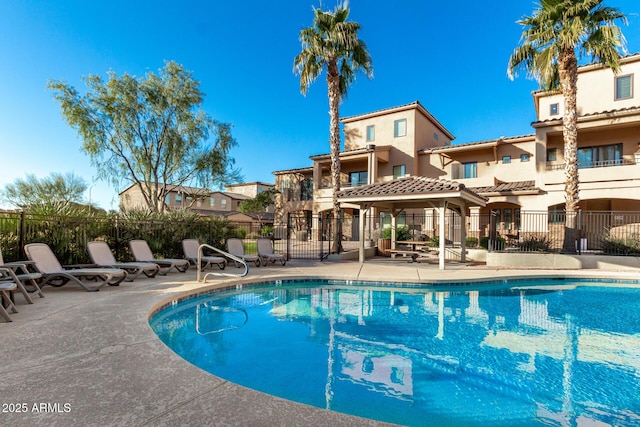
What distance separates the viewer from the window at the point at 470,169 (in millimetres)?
23156

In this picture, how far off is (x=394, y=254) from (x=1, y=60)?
2052 centimetres

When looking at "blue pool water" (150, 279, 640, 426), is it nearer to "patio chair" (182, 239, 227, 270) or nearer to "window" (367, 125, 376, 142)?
"patio chair" (182, 239, 227, 270)

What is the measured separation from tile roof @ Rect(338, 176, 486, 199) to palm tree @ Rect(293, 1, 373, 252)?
282 centimetres

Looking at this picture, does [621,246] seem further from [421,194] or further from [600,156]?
[421,194]

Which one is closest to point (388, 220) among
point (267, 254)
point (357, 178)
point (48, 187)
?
point (357, 178)

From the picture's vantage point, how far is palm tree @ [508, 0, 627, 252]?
13266 mm

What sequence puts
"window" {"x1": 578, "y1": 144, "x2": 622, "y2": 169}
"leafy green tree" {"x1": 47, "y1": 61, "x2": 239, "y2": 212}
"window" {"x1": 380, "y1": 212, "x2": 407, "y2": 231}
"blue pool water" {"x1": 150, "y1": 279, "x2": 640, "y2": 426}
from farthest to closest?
"window" {"x1": 380, "y1": 212, "x2": 407, "y2": 231}
"leafy green tree" {"x1": 47, "y1": 61, "x2": 239, "y2": 212}
"window" {"x1": 578, "y1": 144, "x2": 622, "y2": 169}
"blue pool water" {"x1": 150, "y1": 279, "x2": 640, "y2": 426}

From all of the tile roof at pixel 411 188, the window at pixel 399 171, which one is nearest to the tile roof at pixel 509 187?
the window at pixel 399 171

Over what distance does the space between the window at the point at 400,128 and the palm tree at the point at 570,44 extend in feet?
34.8

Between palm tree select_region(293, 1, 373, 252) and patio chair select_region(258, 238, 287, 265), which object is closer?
patio chair select_region(258, 238, 287, 265)

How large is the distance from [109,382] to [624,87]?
89.3 ft

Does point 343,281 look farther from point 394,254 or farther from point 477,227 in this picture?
point 477,227

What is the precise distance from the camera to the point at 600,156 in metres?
19.3

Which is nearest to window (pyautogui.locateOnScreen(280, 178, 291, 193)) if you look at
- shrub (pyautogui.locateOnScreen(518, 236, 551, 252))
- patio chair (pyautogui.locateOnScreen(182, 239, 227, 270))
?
patio chair (pyautogui.locateOnScreen(182, 239, 227, 270))
